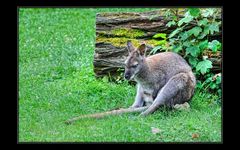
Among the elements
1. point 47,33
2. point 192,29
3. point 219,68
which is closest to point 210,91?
point 219,68

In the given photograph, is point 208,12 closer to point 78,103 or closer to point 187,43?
point 187,43

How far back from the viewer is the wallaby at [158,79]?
847 cm

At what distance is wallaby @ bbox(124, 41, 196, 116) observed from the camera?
8469mm

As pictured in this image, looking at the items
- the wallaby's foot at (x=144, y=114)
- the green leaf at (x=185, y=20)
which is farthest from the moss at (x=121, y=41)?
the wallaby's foot at (x=144, y=114)

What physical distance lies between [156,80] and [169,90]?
0.28 m

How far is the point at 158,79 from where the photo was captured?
28.6 feet

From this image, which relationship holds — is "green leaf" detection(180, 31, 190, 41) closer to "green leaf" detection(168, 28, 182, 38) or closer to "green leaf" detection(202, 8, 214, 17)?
"green leaf" detection(168, 28, 182, 38)

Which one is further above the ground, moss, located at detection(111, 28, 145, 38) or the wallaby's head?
moss, located at detection(111, 28, 145, 38)

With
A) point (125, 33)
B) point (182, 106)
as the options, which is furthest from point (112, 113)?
point (125, 33)

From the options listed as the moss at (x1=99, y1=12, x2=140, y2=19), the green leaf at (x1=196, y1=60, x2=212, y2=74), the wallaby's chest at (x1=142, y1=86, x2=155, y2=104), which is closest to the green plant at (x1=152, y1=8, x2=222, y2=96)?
the green leaf at (x1=196, y1=60, x2=212, y2=74)

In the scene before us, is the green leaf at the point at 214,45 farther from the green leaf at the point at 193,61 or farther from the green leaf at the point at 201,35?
the green leaf at the point at 193,61

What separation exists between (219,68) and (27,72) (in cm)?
348

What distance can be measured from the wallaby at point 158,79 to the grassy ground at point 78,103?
21 cm

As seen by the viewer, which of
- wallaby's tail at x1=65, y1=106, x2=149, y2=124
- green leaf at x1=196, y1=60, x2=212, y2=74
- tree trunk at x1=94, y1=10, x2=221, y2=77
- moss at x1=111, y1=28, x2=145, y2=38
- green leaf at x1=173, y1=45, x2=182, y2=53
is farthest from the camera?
moss at x1=111, y1=28, x2=145, y2=38
